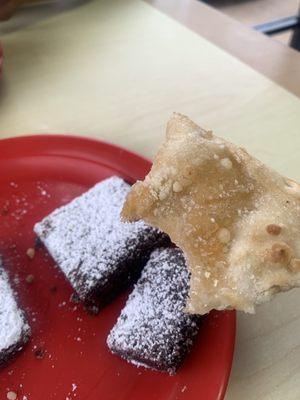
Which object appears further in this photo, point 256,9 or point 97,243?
point 256,9

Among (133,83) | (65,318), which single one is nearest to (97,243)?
(65,318)

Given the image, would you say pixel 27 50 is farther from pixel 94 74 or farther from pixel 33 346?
pixel 33 346

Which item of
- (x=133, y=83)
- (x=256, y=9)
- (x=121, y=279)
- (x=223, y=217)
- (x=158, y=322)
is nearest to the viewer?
(x=223, y=217)

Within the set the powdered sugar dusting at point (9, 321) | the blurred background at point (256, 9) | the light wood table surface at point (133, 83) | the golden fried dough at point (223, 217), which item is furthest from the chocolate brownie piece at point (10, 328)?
the blurred background at point (256, 9)

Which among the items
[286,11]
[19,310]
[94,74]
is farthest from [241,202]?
[286,11]

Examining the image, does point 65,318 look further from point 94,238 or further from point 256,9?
point 256,9

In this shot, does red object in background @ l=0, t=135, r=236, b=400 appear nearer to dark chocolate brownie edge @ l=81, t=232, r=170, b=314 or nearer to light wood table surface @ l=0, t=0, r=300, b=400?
dark chocolate brownie edge @ l=81, t=232, r=170, b=314

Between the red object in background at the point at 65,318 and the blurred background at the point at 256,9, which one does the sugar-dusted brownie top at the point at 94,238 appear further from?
the blurred background at the point at 256,9

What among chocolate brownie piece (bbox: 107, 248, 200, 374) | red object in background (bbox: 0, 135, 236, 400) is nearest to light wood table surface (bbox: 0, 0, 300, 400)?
red object in background (bbox: 0, 135, 236, 400)
